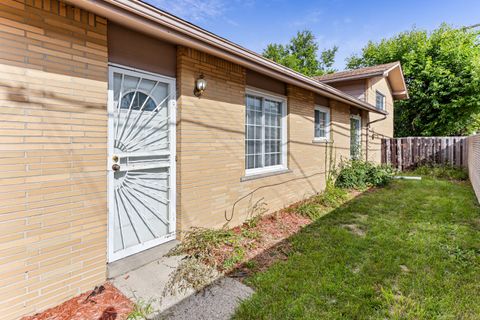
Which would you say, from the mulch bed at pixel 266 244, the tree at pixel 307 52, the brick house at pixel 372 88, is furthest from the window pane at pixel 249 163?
the tree at pixel 307 52

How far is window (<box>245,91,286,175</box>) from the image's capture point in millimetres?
5336

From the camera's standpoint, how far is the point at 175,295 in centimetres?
280

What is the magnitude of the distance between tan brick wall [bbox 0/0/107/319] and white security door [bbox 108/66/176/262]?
11.2 inches

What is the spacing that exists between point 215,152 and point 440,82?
18.3m

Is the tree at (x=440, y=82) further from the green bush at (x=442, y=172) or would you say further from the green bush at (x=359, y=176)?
the green bush at (x=359, y=176)

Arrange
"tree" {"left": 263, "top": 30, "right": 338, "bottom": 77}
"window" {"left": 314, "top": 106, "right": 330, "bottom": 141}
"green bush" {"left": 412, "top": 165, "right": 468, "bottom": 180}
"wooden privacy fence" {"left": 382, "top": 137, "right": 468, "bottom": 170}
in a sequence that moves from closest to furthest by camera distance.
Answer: "window" {"left": 314, "top": 106, "right": 330, "bottom": 141} < "green bush" {"left": 412, "top": 165, "right": 468, "bottom": 180} < "wooden privacy fence" {"left": 382, "top": 137, "right": 468, "bottom": 170} < "tree" {"left": 263, "top": 30, "right": 338, "bottom": 77}

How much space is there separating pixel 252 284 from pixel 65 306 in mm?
1897

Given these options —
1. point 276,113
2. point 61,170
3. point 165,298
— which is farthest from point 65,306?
point 276,113

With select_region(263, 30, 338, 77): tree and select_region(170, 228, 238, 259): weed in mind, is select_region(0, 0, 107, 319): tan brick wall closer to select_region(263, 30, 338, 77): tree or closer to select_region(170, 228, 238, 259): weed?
select_region(170, 228, 238, 259): weed

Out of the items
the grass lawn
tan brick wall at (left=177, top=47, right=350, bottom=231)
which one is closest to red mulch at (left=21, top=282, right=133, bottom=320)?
the grass lawn

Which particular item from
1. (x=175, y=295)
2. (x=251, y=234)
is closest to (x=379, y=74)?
(x=251, y=234)

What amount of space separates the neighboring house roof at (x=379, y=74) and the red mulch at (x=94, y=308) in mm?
11806

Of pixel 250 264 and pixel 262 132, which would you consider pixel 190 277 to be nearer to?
pixel 250 264

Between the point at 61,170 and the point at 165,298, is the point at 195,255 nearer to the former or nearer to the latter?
the point at 165,298
